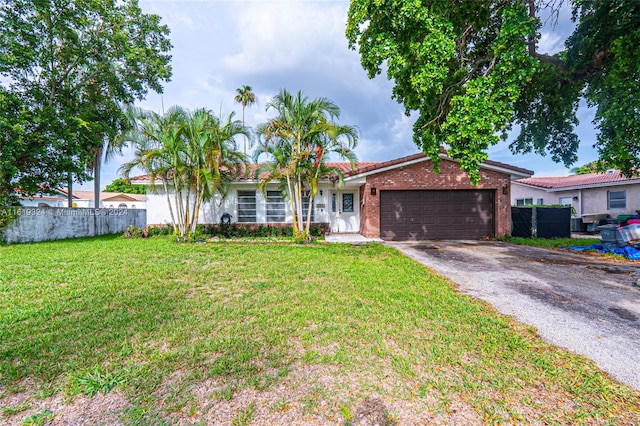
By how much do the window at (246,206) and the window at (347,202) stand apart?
15.7 ft

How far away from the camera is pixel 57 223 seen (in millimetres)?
12297

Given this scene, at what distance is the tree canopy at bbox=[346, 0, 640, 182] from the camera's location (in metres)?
6.12

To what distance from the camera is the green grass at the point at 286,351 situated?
2.12 meters

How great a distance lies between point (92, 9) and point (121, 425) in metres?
18.8

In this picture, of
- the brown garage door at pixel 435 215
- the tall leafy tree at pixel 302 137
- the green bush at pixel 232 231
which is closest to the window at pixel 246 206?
the green bush at pixel 232 231

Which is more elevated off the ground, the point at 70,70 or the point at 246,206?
the point at 70,70

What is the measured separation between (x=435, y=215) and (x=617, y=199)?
39.4 ft

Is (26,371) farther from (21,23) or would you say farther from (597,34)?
(21,23)

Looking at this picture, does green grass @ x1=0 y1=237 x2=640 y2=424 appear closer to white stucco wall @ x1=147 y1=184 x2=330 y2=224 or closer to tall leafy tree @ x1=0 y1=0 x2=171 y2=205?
white stucco wall @ x1=147 y1=184 x2=330 y2=224

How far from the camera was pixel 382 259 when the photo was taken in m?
7.57

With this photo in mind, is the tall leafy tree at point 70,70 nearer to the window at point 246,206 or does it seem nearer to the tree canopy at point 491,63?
the window at point 246,206

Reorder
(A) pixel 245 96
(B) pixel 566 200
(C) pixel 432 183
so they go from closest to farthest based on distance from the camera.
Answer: (C) pixel 432 183 → (B) pixel 566 200 → (A) pixel 245 96

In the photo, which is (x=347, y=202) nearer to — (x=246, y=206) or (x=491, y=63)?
(x=246, y=206)

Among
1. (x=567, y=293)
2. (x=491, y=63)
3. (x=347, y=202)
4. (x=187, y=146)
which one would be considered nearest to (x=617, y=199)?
(x=491, y=63)
